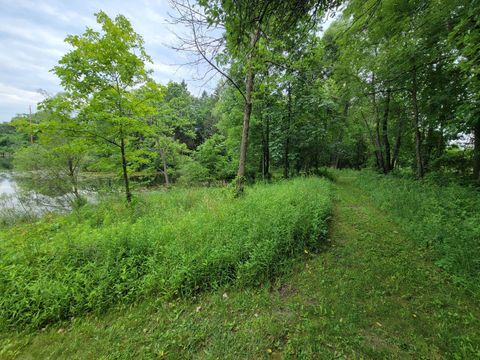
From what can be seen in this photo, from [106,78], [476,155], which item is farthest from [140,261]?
[476,155]

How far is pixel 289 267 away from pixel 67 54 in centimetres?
710

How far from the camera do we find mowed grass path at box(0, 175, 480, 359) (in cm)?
184

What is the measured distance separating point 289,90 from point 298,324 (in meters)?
9.81

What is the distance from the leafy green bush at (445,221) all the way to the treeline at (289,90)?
228 centimetres

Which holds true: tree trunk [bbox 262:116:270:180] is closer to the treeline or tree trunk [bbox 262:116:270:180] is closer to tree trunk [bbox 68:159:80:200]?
the treeline

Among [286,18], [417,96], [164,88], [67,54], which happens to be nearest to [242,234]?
[286,18]

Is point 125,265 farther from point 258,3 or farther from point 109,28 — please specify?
point 109,28

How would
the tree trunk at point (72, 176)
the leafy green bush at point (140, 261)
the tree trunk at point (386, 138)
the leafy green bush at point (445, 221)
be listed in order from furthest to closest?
1. the tree trunk at point (386, 138)
2. the tree trunk at point (72, 176)
3. the leafy green bush at point (445, 221)
4. the leafy green bush at point (140, 261)

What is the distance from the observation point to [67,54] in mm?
4797

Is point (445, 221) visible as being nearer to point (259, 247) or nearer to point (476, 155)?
point (259, 247)

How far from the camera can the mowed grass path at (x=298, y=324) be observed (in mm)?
1840

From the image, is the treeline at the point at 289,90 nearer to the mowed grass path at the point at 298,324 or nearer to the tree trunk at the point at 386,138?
the tree trunk at the point at 386,138

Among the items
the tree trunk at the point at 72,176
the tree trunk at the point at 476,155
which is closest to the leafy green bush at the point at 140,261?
the tree trunk at the point at 476,155

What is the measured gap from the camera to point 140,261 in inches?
117
